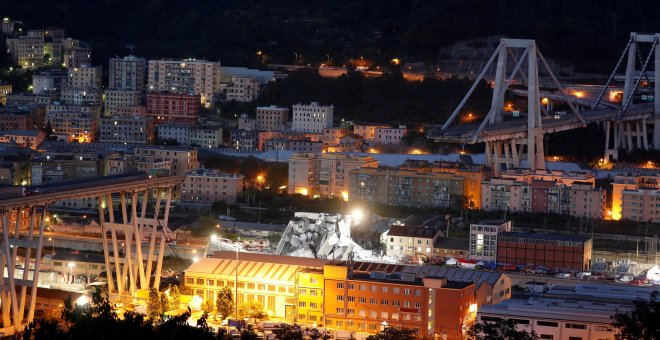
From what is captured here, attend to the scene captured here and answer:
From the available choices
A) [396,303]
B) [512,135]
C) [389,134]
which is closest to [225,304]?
[396,303]

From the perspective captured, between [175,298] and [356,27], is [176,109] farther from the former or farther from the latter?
[175,298]

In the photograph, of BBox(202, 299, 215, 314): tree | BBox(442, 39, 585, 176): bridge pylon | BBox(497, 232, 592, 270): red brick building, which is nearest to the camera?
BBox(202, 299, 215, 314): tree

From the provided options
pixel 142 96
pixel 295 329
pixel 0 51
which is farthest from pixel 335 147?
pixel 295 329

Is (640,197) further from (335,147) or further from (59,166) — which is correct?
(59,166)

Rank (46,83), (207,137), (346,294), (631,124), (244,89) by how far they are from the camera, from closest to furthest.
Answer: (346,294) → (631,124) → (207,137) → (244,89) → (46,83)

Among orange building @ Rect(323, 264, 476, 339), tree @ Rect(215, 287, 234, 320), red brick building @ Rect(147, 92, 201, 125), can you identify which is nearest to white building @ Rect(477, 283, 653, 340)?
orange building @ Rect(323, 264, 476, 339)

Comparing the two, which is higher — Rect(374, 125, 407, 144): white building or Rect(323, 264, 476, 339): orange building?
Rect(374, 125, 407, 144): white building

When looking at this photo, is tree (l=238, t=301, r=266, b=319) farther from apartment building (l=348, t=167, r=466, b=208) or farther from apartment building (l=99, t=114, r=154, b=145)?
apartment building (l=99, t=114, r=154, b=145)
